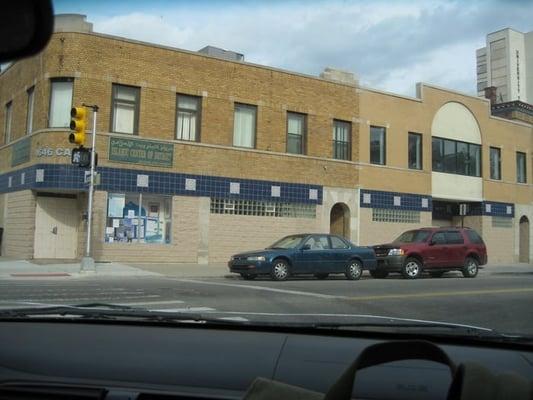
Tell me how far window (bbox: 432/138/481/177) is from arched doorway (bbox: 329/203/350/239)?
6527mm

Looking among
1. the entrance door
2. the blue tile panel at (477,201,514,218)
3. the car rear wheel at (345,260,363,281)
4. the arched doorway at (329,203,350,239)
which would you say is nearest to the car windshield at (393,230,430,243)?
the car rear wheel at (345,260,363,281)

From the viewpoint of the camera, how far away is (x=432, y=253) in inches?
844

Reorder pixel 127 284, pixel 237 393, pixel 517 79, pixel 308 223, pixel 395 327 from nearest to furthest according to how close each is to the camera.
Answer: pixel 237 393
pixel 395 327
pixel 127 284
pixel 308 223
pixel 517 79

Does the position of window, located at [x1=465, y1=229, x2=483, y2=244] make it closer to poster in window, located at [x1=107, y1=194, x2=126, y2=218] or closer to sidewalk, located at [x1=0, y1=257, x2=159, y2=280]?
sidewalk, located at [x1=0, y1=257, x2=159, y2=280]

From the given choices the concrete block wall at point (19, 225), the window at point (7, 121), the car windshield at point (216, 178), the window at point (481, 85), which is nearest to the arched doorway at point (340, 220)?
the car windshield at point (216, 178)

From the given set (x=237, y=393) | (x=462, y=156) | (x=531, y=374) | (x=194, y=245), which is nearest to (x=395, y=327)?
(x=531, y=374)

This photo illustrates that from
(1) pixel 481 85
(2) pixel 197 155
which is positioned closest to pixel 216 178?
(2) pixel 197 155

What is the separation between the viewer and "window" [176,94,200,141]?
24344mm

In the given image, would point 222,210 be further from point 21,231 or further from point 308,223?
point 21,231

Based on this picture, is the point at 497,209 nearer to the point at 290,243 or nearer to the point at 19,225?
the point at 290,243

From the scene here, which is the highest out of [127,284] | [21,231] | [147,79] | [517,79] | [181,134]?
[517,79]

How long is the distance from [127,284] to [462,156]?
23.4 metres

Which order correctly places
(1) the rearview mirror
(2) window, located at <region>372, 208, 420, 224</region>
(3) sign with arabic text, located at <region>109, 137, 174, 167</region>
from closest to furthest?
(1) the rearview mirror, (3) sign with arabic text, located at <region>109, 137, 174, 167</region>, (2) window, located at <region>372, 208, 420, 224</region>

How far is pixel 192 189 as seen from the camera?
24141 mm
